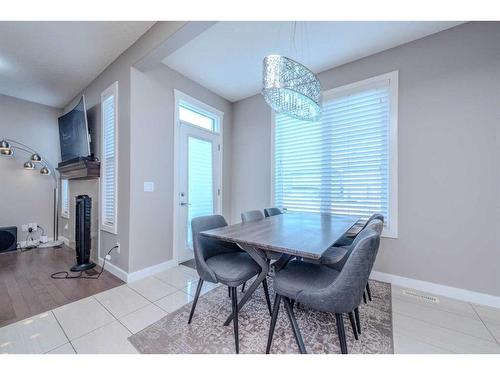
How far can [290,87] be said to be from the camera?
168 centimetres

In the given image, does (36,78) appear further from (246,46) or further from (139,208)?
(246,46)

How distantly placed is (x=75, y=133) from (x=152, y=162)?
5.52 ft

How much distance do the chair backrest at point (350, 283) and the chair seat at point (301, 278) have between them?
9 centimetres

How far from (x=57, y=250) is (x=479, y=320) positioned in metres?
5.74

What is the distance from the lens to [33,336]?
152 cm

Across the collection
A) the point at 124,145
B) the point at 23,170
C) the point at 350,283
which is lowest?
the point at 350,283

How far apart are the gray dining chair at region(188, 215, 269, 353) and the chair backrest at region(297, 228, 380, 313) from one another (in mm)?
520

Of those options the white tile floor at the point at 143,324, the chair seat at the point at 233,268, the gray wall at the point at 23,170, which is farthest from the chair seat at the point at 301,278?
the gray wall at the point at 23,170

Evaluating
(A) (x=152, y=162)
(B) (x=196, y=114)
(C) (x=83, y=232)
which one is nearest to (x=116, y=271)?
(C) (x=83, y=232)

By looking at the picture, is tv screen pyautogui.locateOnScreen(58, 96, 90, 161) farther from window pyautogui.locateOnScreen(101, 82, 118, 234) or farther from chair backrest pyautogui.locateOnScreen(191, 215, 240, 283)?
chair backrest pyautogui.locateOnScreen(191, 215, 240, 283)

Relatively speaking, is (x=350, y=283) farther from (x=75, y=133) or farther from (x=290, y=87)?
(x=75, y=133)

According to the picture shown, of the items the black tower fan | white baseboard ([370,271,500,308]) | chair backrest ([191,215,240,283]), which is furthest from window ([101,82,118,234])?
white baseboard ([370,271,500,308])
